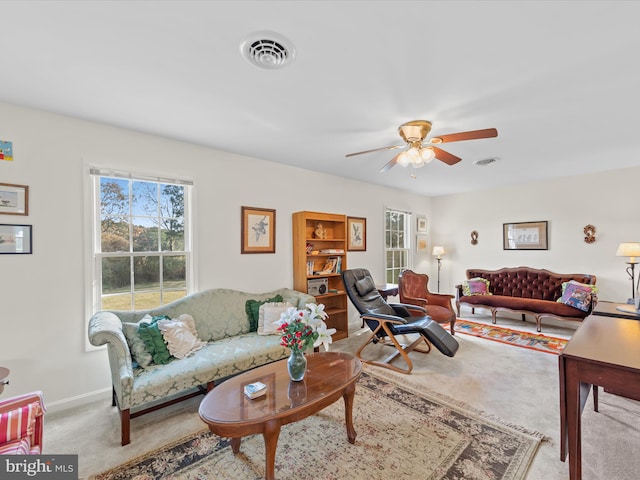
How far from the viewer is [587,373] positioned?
4.91 feet

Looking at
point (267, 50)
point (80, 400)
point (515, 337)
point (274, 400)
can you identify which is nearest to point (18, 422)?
point (274, 400)

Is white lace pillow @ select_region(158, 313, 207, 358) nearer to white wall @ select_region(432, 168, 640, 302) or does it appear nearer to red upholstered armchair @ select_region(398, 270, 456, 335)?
red upholstered armchair @ select_region(398, 270, 456, 335)

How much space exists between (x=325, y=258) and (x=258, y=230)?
3.87 feet

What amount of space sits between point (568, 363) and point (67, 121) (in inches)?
157

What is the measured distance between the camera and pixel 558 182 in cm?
492

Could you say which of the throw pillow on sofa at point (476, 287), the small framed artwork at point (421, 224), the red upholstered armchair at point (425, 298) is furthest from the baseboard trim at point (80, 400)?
the small framed artwork at point (421, 224)

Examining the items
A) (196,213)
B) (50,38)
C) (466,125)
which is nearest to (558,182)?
(466,125)

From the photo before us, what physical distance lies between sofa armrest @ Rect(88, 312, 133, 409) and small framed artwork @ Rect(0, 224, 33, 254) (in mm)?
836

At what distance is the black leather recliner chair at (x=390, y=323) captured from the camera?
3.08 metres

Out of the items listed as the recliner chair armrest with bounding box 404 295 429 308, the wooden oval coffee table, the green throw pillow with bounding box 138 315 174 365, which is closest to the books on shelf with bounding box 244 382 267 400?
the wooden oval coffee table

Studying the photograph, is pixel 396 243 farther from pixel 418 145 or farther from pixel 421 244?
pixel 418 145

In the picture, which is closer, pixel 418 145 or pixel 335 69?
pixel 335 69

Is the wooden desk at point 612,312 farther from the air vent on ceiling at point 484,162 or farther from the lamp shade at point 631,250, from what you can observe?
the air vent on ceiling at point 484,162

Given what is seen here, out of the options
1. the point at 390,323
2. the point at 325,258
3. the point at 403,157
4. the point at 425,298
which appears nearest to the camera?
the point at 403,157
